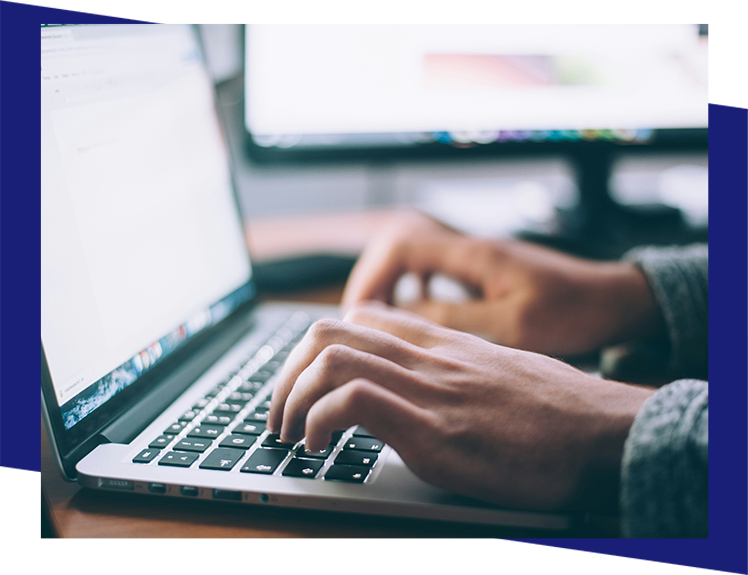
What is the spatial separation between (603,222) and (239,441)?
2.20ft

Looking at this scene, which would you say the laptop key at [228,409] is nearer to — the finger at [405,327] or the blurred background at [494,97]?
the finger at [405,327]

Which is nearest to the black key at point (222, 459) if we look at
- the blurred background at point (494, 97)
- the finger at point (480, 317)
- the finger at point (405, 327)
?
the finger at point (405, 327)

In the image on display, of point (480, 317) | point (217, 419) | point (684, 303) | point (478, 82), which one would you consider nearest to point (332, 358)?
point (217, 419)

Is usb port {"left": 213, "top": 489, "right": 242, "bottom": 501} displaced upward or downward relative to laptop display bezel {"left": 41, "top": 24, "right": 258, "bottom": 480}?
downward

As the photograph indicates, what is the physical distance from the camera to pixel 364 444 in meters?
0.35

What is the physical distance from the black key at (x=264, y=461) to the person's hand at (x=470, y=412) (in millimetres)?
11

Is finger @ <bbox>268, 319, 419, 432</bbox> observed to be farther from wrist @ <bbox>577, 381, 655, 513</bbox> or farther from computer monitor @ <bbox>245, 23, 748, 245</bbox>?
Answer: computer monitor @ <bbox>245, 23, 748, 245</bbox>

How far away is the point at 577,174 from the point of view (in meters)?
0.91

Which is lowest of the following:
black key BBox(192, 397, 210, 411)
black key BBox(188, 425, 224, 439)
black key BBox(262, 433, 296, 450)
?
black key BBox(262, 433, 296, 450)

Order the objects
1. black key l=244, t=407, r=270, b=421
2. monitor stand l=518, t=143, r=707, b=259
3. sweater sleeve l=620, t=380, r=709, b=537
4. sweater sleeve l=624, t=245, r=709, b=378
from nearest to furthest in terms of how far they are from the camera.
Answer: sweater sleeve l=620, t=380, r=709, b=537 → black key l=244, t=407, r=270, b=421 → sweater sleeve l=624, t=245, r=709, b=378 → monitor stand l=518, t=143, r=707, b=259

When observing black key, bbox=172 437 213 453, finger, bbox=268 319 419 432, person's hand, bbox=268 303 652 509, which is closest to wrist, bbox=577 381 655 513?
person's hand, bbox=268 303 652 509

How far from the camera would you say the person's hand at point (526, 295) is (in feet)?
1.69

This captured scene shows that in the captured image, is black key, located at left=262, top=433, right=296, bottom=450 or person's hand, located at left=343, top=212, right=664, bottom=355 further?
person's hand, located at left=343, top=212, right=664, bottom=355

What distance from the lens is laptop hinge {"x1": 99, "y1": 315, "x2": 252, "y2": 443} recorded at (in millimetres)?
361
